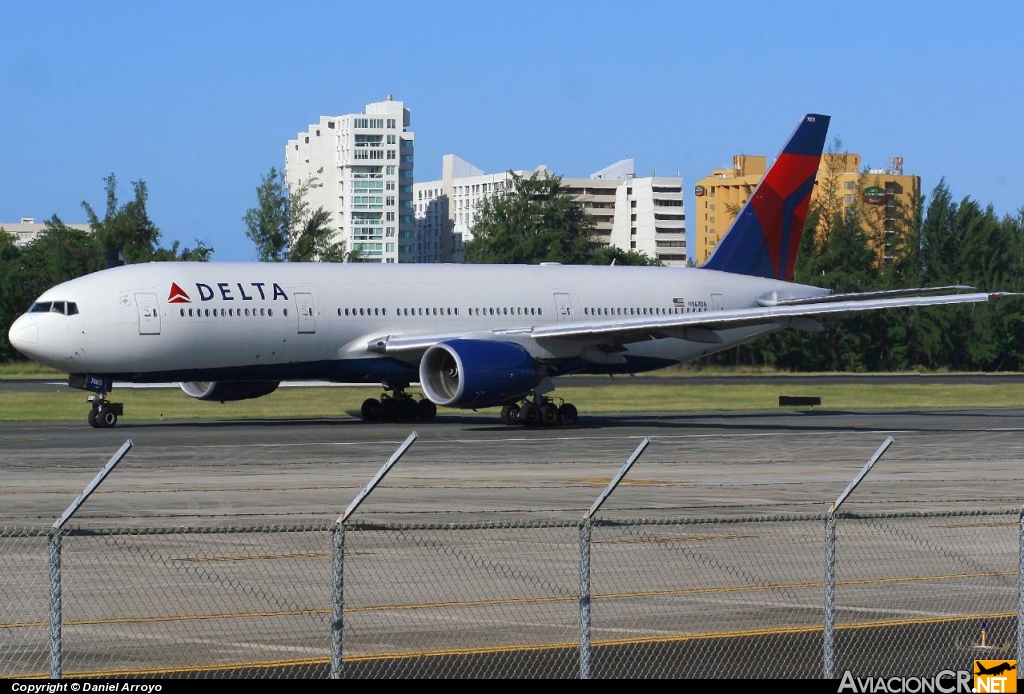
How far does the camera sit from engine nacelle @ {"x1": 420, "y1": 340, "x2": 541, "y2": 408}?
37000mm

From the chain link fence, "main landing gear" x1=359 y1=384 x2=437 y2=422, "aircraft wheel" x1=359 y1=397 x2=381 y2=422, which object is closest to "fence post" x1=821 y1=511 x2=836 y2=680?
the chain link fence

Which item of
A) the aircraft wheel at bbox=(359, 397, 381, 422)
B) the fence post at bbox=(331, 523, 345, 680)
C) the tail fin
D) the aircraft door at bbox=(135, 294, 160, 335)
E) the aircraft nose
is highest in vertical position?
the tail fin

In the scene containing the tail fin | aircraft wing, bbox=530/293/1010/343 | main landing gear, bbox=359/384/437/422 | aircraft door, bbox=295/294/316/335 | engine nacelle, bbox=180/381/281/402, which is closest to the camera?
aircraft door, bbox=295/294/316/335

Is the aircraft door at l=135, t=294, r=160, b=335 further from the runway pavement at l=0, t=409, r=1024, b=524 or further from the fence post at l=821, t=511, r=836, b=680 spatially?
the fence post at l=821, t=511, r=836, b=680

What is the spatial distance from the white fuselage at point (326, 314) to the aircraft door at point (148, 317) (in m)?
0.02

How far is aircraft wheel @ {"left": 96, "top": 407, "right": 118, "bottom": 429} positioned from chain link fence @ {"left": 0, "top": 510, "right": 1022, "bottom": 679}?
19276 millimetres

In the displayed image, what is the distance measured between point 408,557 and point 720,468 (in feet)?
42.1

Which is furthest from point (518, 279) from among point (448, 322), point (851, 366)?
point (851, 366)

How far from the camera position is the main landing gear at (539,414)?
3975 cm

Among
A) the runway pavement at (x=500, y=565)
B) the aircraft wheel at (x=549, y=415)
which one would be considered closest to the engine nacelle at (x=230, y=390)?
the aircraft wheel at (x=549, y=415)

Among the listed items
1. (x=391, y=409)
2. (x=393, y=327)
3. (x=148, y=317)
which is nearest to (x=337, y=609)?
(x=148, y=317)

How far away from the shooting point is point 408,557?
54.8 ft

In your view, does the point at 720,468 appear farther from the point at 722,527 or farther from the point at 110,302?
the point at 110,302

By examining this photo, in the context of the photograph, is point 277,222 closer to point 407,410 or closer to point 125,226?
point 125,226
